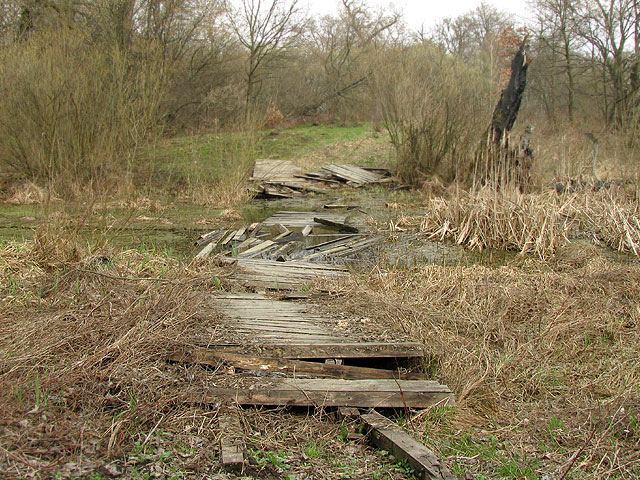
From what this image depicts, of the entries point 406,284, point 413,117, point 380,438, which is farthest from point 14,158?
point 380,438

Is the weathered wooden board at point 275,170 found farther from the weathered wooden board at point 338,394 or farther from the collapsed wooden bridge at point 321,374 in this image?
the weathered wooden board at point 338,394

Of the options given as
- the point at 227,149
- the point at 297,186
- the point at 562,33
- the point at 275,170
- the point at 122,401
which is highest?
the point at 562,33

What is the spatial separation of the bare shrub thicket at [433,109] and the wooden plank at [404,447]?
425 inches

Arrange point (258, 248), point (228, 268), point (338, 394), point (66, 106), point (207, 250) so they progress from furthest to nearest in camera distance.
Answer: point (66, 106)
point (258, 248)
point (207, 250)
point (228, 268)
point (338, 394)

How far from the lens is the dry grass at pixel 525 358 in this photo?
10.8 ft

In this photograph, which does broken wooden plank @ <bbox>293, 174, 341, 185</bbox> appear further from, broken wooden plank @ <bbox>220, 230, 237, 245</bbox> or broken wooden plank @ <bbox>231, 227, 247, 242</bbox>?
broken wooden plank @ <bbox>220, 230, 237, 245</bbox>

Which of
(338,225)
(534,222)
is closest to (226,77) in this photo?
(338,225)

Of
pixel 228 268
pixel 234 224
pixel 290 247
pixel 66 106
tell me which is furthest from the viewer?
pixel 66 106

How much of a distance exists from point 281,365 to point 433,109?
12.2 metres

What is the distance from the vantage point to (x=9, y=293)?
4.87m

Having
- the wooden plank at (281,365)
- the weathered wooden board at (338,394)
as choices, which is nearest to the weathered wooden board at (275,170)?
the wooden plank at (281,365)

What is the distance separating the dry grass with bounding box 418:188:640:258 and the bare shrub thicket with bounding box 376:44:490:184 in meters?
3.91

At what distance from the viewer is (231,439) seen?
3.06 m

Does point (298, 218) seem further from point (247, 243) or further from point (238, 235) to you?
point (247, 243)
